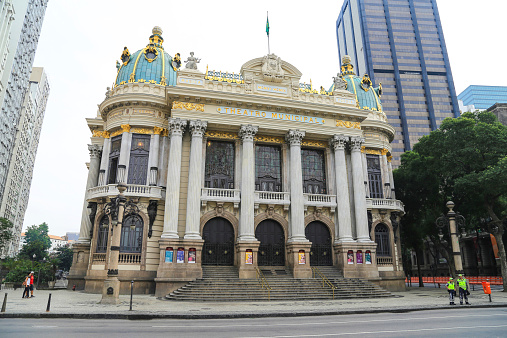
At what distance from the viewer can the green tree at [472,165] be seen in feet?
95.5

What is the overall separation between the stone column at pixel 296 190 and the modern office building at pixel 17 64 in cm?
4906

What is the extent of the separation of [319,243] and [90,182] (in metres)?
23.4

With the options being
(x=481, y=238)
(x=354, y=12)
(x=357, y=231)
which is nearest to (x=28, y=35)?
(x=357, y=231)

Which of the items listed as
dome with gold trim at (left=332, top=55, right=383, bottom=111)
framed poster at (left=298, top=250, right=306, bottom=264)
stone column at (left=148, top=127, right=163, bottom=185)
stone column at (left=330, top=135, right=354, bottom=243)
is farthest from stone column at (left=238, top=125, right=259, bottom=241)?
dome with gold trim at (left=332, top=55, right=383, bottom=111)

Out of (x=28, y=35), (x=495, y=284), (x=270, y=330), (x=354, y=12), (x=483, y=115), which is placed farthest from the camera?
(x=354, y=12)

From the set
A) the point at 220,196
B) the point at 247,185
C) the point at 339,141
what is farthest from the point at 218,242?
the point at 339,141

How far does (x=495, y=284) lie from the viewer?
42062 mm

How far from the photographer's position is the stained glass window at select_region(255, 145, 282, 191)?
→ 3244cm

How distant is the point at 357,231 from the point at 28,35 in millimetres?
69159

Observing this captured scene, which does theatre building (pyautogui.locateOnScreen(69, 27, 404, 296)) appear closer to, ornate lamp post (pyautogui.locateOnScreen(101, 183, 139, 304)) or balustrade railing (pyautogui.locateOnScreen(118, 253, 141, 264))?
balustrade railing (pyautogui.locateOnScreen(118, 253, 141, 264))

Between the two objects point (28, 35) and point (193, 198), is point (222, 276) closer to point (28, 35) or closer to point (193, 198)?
point (193, 198)

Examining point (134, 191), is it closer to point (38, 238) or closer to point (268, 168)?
point (268, 168)

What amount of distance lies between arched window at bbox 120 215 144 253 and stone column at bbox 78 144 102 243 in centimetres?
659

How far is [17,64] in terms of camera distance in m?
61.7
